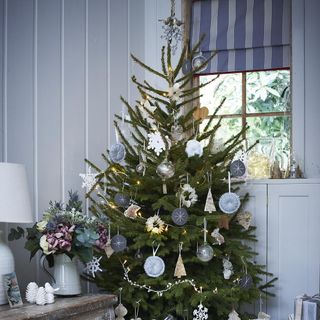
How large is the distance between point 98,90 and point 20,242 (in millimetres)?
1100

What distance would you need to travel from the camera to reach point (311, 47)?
3697 mm

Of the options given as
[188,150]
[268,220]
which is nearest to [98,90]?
[188,150]

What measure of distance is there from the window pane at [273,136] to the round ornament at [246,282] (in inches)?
35.4

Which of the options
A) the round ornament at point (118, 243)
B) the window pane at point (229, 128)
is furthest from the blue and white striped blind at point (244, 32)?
the round ornament at point (118, 243)

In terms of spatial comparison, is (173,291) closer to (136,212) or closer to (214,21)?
(136,212)

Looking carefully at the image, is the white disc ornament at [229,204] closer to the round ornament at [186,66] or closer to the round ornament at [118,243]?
the round ornament at [118,243]

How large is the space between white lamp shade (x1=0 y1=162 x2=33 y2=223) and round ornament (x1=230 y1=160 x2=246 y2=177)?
111cm

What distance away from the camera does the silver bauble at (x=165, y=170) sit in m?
2.89

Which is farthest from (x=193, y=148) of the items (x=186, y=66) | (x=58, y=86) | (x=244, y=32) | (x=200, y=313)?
(x=244, y=32)

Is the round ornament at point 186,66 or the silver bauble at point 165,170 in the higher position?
the round ornament at point 186,66

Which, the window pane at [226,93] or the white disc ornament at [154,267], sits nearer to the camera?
the white disc ornament at [154,267]

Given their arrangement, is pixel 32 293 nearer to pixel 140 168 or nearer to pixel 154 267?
pixel 154 267

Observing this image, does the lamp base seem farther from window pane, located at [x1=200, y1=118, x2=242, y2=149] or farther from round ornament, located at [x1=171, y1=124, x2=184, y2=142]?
window pane, located at [x1=200, y1=118, x2=242, y2=149]

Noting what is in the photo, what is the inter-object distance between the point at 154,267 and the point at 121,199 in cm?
39
